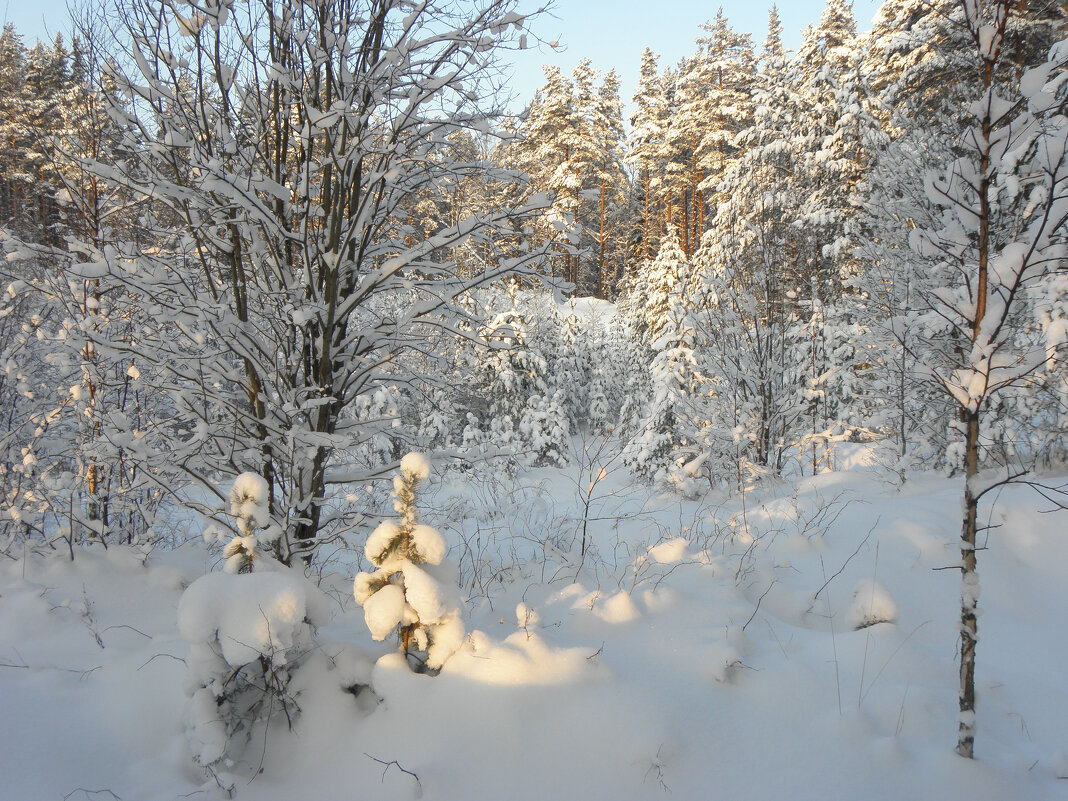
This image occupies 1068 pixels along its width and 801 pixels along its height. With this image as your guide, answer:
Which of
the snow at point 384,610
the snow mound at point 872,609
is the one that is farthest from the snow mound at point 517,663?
the snow mound at point 872,609

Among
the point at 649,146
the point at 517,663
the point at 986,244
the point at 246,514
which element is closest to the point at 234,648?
the point at 246,514

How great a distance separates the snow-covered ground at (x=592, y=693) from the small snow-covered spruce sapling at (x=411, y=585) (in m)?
0.14

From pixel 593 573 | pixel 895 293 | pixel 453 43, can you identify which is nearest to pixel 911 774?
pixel 593 573

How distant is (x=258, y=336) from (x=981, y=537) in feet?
17.2

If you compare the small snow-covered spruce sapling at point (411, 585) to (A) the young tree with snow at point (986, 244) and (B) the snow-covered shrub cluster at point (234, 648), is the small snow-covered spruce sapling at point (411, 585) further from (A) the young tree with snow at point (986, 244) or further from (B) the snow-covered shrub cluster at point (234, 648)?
(A) the young tree with snow at point (986, 244)

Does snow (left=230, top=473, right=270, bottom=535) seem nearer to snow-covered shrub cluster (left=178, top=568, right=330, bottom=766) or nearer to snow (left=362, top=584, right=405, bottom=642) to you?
snow-covered shrub cluster (left=178, top=568, right=330, bottom=766)

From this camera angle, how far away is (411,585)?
2.12 metres

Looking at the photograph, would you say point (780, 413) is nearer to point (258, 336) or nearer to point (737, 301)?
point (737, 301)

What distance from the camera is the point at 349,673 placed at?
2.28 m

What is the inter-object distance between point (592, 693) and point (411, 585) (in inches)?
35.3

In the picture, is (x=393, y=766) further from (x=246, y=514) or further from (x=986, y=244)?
(x=986, y=244)

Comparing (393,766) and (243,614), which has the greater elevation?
(243,614)

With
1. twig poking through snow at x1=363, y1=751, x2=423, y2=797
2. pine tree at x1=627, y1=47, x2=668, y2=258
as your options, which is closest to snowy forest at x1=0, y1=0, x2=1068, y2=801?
twig poking through snow at x1=363, y1=751, x2=423, y2=797

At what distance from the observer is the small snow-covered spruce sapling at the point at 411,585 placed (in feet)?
6.97
